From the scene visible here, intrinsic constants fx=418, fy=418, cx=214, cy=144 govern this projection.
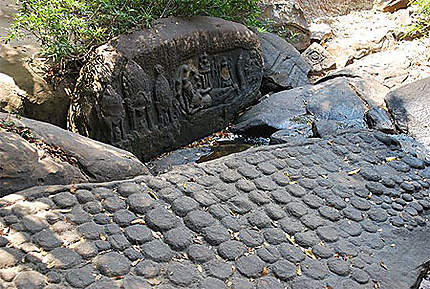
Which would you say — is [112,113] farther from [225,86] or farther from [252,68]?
[252,68]

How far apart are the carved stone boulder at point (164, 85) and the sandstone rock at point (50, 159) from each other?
0.93m

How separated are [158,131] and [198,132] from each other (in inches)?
29.7

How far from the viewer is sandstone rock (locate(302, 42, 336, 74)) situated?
7.99 meters

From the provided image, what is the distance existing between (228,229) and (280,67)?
4.63 m

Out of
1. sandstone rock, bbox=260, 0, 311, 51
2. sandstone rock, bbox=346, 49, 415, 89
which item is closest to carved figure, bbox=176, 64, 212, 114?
sandstone rock, bbox=346, 49, 415, 89

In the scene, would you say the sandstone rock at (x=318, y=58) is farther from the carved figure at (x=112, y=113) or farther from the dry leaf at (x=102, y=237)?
the dry leaf at (x=102, y=237)

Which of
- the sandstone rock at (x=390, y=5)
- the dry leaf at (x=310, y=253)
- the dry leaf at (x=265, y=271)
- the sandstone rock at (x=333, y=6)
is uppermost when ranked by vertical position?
the sandstone rock at (x=390, y=5)

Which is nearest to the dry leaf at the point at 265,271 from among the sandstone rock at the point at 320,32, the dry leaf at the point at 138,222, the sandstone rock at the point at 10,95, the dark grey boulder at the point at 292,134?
the dry leaf at the point at 138,222

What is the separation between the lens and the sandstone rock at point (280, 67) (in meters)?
6.70

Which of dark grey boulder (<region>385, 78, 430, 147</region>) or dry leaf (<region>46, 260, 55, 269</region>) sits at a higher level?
dry leaf (<region>46, 260, 55, 269</region>)

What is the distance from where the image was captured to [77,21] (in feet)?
14.0

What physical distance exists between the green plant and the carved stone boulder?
10.1 ft

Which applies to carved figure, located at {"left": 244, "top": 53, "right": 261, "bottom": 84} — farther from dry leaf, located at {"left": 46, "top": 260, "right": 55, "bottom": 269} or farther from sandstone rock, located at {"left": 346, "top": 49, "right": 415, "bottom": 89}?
dry leaf, located at {"left": 46, "top": 260, "right": 55, "bottom": 269}

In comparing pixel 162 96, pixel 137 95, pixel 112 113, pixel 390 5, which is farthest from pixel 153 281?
pixel 390 5
